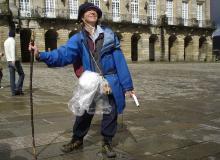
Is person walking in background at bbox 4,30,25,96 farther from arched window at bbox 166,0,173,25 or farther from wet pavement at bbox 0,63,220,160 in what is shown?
arched window at bbox 166,0,173,25

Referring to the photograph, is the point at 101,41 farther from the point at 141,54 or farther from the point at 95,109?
the point at 141,54

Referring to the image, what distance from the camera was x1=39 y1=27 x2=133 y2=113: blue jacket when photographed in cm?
466

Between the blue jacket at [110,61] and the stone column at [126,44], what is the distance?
4024 centimetres

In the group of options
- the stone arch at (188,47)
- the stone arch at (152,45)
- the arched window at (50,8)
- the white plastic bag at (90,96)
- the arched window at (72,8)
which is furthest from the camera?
the stone arch at (188,47)

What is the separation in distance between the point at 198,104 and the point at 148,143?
4156 millimetres

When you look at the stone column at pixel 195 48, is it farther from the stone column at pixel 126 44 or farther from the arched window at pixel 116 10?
the arched window at pixel 116 10

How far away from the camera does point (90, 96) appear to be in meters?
4.70

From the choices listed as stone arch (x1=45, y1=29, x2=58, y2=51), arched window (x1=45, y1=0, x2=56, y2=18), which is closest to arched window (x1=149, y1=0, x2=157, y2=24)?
stone arch (x1=45, y1=29, x2=58, y2=51)

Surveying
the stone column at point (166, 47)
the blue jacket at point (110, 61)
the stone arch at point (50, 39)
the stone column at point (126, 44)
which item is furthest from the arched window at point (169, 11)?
the blue jacket at point (110, 61)

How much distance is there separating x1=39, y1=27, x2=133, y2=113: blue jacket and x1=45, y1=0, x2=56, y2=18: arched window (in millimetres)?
35528

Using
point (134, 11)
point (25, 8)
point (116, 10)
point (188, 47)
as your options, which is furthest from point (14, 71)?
point (188, 47)

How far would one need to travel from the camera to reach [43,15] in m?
38.6

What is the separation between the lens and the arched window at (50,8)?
129 ft

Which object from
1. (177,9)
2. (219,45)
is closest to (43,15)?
(177,9)
